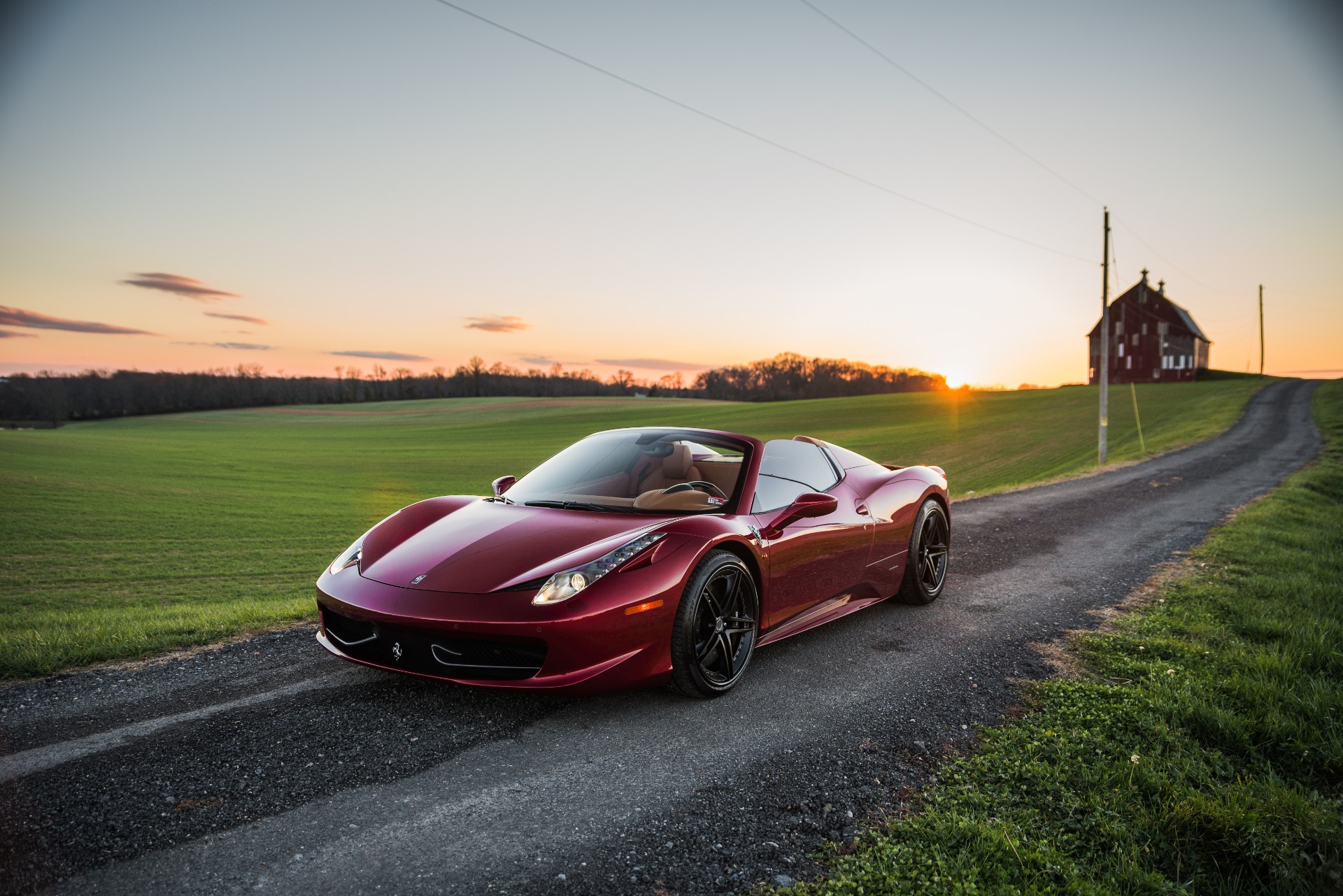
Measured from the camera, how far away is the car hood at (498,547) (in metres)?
3.48

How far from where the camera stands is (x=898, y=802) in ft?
9.09

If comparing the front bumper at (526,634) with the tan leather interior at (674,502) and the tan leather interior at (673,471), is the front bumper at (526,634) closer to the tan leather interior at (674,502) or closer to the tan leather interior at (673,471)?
the tan leather interior at (674,502)

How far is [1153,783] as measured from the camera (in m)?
2.86

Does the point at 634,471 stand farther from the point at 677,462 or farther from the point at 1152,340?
the point at 1152,340

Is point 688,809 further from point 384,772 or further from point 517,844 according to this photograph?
point 384,772

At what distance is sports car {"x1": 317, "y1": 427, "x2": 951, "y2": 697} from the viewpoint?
3271 millimetres

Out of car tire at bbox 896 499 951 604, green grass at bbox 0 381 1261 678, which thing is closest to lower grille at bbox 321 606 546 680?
green grass at bbox 0 381 1261 678

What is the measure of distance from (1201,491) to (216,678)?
14.7m

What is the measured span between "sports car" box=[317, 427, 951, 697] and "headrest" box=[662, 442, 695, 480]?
1 centimetres

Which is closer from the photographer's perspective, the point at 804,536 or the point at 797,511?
the point at 797,511

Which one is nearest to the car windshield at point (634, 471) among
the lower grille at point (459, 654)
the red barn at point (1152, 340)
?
the lower grille at point (459, 654)

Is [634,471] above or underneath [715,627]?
above

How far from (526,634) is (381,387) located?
112399mm

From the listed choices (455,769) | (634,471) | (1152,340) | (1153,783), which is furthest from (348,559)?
(1152,340)
